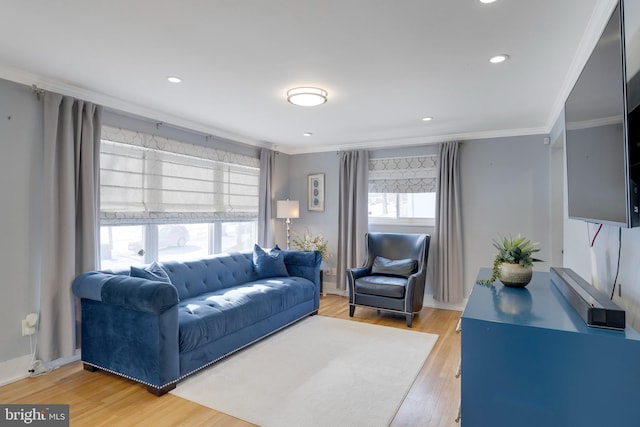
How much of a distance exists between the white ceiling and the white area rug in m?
2.51

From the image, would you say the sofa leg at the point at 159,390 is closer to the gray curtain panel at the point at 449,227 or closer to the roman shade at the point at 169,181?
the roman shade at the point at 169,181

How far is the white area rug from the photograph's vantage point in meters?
2.35

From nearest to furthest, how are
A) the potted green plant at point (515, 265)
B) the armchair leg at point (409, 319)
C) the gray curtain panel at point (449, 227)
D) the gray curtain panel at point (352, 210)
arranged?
1. the potted green plant at point (515, 265)
2. the armchair leg at point (409, 319)
3. the gray curtain panel at point (449, 227)
4. the gray curtain panel at point (352, 210)

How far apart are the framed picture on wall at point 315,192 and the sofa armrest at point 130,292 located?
355 cm

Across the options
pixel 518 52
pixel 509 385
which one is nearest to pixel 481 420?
pixel 509 385

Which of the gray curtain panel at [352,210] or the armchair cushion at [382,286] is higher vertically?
the gray curtain panel at [352,210]

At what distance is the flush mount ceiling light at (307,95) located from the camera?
312cm

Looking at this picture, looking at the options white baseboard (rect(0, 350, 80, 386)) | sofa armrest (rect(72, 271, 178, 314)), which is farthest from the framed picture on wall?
white baseboard (rect(0, 350, 80, 386))

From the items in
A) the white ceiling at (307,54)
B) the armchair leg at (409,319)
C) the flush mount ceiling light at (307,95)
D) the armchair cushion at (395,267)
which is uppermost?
the white ceiling at (307,54)

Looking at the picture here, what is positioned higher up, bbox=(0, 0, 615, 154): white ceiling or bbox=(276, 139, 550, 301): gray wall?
bbox=(0, 0, 615, 154): white ceiling

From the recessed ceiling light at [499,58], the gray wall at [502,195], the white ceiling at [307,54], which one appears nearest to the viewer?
the white ceiling at [307,54]

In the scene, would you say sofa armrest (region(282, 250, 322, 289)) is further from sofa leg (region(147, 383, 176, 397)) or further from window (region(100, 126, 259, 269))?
sofa leg (region(147, 383, 176, 397))

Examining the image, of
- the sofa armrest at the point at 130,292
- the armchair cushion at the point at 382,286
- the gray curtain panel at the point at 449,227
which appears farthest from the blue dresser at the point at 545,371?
the gray curtain panel at the point at 449,227

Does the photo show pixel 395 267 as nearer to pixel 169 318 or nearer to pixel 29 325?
pixel 169 318
